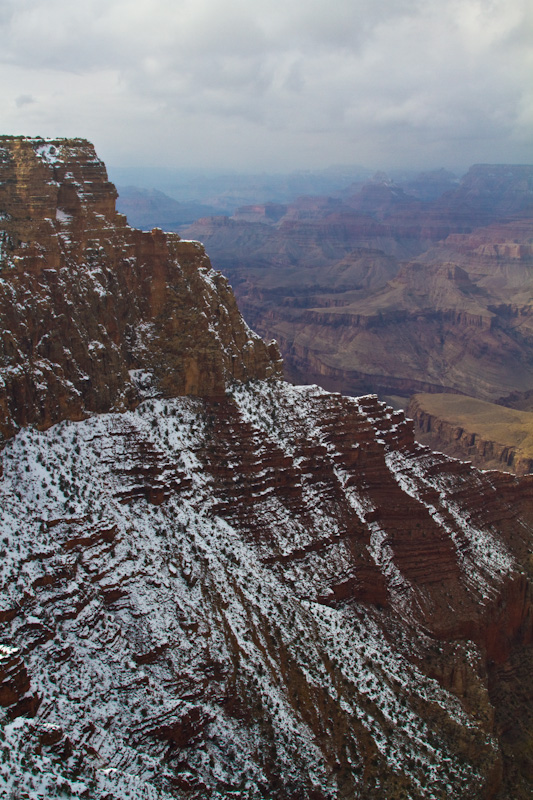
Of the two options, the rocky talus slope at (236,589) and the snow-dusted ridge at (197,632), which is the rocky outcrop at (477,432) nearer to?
the rocky talus slope at (236,589)

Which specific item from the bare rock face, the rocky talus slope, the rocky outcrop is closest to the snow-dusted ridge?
the rocky talus slope

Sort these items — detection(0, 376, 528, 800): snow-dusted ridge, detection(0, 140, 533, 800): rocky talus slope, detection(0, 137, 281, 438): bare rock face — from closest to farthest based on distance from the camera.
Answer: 1. detection(0, 376, 528, 800): snow-dusted ridge
2. detection(0, 140, 533, 800): rocky talus slope
3. detection(0, 137, 281, 438): bare rock face

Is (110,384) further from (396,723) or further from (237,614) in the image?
(396,723)

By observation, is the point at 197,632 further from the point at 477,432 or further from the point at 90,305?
the point at 477,432

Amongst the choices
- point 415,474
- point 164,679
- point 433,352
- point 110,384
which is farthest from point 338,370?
point 164,679

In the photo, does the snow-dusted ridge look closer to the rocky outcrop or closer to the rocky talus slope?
the rocky talus slope
